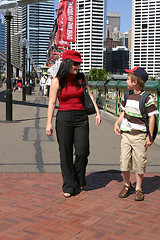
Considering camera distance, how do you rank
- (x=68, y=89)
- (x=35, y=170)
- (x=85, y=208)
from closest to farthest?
1. (x=85, y=208)
2. (x=68, y=89)
3. (x=35, y=170)

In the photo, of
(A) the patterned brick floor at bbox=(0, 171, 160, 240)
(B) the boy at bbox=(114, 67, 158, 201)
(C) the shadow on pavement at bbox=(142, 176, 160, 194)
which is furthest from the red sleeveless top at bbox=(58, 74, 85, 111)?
(C) the shadow on pavement at bbox=(142, 176, 160, 194)

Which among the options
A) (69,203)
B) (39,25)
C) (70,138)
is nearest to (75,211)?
(69,203)

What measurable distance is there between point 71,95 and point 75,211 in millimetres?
1415

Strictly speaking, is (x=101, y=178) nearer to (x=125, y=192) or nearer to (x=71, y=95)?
(x=125, y=192)

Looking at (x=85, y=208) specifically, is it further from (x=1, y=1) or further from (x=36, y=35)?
(x=36, y=35)

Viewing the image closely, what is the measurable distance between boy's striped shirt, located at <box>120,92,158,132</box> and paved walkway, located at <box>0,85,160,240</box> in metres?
0.94

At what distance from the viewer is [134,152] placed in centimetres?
434

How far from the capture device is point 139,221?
3719mm

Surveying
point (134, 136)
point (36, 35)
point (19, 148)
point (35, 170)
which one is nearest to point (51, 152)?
point (19, 148)

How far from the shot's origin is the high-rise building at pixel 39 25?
14562 centimetres

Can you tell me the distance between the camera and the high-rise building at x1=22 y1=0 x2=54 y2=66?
5733 inches

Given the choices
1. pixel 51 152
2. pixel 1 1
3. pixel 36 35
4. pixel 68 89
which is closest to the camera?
pixel 68 89

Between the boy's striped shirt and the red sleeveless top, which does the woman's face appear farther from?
the boy's striped shirt

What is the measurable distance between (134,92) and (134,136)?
0.54 metres
